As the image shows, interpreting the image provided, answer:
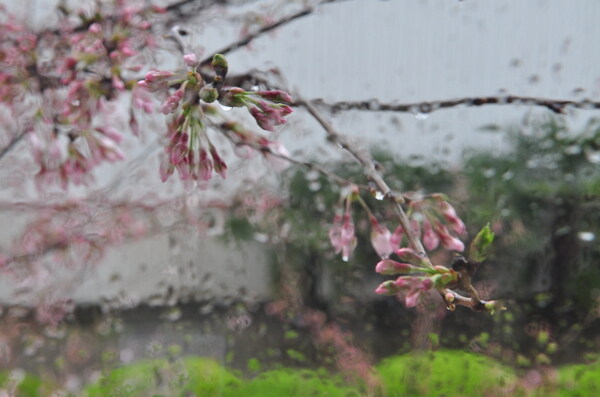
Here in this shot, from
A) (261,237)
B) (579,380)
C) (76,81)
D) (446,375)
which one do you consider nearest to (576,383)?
(579,380)

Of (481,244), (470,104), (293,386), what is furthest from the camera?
(293,386)

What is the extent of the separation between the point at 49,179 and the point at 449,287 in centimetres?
39

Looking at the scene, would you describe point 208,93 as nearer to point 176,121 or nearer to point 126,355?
point 176,121

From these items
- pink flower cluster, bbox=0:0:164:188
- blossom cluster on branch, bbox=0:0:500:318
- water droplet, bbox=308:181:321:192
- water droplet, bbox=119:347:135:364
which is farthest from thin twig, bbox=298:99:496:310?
water droplet, bbox=119:347:135:364

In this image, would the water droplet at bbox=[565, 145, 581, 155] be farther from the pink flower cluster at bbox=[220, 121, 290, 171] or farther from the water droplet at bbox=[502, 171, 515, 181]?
the pink flower cluster at bbox=[220, 121, 290, 171]

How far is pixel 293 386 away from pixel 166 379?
219mm

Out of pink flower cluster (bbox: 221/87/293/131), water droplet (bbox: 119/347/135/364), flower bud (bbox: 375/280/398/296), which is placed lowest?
water droplet (bbox: 119/347/135/364)

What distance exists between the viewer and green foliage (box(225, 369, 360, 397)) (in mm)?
934

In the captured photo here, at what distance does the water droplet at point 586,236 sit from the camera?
1.00m

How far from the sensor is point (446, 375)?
37.0 inches

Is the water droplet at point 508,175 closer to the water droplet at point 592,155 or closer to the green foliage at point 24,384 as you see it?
the water droplet at point 592,155

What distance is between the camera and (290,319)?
1.01m

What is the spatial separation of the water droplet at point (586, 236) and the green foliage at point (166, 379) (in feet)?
2.18

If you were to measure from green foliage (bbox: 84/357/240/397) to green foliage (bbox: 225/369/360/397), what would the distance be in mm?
32
